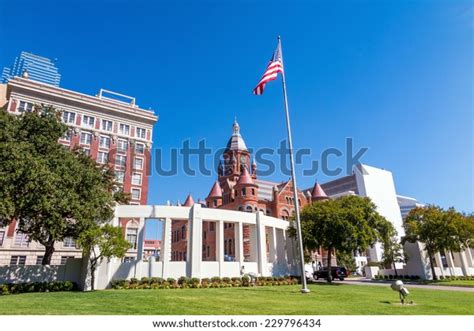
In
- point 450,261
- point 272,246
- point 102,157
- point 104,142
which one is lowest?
point 450,261

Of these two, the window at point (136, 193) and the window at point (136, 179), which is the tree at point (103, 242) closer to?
the window at point (136, 193)

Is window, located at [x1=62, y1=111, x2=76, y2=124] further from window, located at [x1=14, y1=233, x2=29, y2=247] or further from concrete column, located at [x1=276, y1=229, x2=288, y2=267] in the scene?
concrete column, located at [x1=276, y1=229, x2=288, y2=267]

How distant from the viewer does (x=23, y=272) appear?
875 inches

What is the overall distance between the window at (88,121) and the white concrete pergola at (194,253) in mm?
29478

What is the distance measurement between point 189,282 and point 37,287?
10461mm

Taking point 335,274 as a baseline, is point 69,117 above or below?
above

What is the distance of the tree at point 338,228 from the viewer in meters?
30.2

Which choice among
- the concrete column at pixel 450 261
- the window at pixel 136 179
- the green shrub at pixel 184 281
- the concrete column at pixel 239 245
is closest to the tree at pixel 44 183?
the green shrub at pixel 184 281

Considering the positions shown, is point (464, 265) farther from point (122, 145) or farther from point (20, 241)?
point (20, 241)

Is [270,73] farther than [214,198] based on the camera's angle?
No

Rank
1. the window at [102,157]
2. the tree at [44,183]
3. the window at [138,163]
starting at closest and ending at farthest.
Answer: the tree at [44,183]
the window at [102,157]
the window at [138,163]

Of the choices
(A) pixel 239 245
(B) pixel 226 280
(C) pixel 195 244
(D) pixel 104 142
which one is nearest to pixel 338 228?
(A) pixel 239 245

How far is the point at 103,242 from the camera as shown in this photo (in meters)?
21.4
